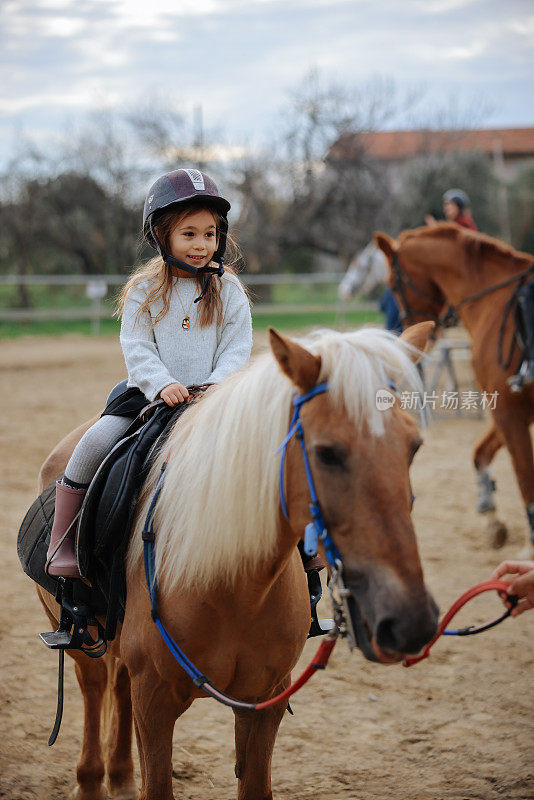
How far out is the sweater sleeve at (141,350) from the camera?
2.27m

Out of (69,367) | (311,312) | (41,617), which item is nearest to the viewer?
(41,617)

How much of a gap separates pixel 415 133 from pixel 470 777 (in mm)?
33500

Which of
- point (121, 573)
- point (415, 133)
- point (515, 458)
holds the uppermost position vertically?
point (415, 133)

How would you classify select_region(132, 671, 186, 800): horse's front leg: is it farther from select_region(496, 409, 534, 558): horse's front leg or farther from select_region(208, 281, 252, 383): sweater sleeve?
select_region(496, 409, 534, 558): horse's front leg

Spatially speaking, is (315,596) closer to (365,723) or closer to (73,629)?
(73,629)

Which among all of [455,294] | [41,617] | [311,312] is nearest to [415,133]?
[311,312]

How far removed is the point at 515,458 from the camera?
17.0 ft

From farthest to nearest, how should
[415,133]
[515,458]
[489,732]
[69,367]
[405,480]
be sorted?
[415,133] → [69,367] → [515,458] → [489,732] → [405,480]

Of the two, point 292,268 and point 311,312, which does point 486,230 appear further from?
point 311,312

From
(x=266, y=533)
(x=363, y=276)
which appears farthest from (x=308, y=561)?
(x=363, y=276)

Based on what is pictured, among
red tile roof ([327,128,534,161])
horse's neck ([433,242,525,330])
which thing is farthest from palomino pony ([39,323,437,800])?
red tile roof ([327,128,534,161])

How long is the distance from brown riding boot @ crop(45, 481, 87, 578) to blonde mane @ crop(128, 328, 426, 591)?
35 centimetres

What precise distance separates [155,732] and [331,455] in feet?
3.39

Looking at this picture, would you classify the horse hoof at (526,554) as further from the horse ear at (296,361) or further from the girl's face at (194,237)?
the horse ear at (296,361)
